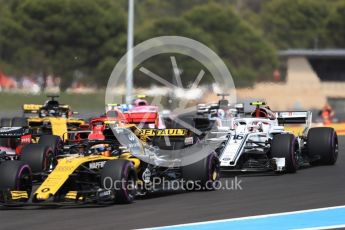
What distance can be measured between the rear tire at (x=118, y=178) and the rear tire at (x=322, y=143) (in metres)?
6.79

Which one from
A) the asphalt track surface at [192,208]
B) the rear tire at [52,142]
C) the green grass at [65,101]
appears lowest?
the asphalt track surface at [192,208]

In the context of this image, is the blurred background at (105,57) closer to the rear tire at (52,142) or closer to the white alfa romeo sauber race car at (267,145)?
the white alfa romeo sauber race car at (267,145)

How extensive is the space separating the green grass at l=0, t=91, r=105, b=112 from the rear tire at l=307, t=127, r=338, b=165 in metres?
24.7

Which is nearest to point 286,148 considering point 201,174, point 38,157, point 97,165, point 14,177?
point 201,174

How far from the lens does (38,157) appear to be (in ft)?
52.3

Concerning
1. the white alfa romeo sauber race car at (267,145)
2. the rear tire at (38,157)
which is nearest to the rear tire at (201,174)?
the white alfa romeo sauber race car at (267,145)

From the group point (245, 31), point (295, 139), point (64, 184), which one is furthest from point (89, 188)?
point (245, 31)

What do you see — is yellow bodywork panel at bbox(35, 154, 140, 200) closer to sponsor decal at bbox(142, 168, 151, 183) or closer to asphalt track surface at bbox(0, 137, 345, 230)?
asphalt track surface at bbox(0, 137, 345, 230)

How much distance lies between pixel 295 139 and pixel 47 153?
4983mm

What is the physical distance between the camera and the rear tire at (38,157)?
15.8 meters

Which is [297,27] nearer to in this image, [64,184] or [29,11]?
[29,11]

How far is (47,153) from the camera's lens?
53.0ft

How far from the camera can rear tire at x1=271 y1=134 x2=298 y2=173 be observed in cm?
1742

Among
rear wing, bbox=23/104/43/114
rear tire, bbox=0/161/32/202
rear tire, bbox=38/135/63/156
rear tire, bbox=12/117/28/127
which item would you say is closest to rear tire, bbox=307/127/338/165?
rear tire, bbox=38/135/63/156
